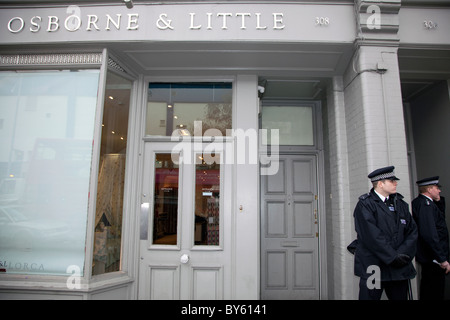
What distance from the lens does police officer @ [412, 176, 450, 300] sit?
3.62 metres

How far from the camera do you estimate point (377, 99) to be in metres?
3.79

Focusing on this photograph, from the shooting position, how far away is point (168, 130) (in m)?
4.54

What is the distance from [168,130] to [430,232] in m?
Answer: 4.02

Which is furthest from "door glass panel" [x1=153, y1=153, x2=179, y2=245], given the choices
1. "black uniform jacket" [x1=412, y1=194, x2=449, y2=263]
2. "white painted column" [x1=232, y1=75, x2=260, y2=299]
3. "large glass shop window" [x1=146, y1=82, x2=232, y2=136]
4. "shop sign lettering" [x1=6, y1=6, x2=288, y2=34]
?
"black uniform jacket" [x1=412, y1=194, x2=449, y2=263]

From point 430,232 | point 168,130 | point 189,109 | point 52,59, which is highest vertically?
point 52,59

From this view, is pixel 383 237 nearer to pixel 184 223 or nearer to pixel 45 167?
pixel 184 223

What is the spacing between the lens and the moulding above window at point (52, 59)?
4.10m

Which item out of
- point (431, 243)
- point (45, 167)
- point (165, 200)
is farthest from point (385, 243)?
point (45, 167)

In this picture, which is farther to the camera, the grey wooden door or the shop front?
the grey wooden door

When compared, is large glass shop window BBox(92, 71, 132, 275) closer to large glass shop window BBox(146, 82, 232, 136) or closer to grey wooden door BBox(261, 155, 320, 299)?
large glass shop window BBox(146, 82, 232, 136)

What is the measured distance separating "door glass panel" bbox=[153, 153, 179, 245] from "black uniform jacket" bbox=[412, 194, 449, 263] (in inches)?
137

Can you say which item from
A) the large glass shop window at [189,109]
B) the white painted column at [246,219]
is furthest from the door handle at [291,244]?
the large glass shop window at [189,109]

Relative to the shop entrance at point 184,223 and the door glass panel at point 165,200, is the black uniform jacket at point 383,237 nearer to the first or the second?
the shop entrance at point 184,223
